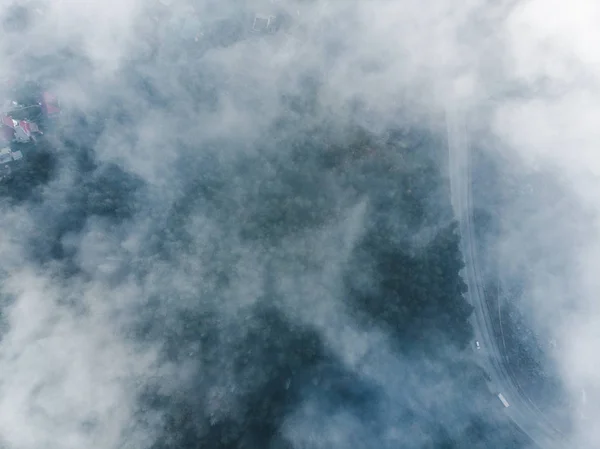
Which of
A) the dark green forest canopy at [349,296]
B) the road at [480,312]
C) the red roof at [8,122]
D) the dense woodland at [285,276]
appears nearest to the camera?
the dense woodland at [285,276]

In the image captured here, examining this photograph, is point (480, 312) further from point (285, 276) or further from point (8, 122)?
point (8, 122)

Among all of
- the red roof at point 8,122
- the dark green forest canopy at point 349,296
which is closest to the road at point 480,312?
the dark green forest canopy at point 349,296

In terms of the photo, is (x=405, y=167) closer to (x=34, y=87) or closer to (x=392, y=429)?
(x=392, y=429)

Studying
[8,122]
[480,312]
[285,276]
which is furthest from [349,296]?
[8,122]

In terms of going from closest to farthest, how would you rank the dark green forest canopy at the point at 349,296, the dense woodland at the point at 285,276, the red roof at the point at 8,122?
the dense woodland at the point at 285,276
the dark green forest canopy at the point at 349,296
the red roof at the point at 8,122

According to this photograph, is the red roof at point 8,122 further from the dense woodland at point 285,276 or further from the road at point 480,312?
the road at point 480,312

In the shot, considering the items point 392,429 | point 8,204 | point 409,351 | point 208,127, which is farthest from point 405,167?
point 8,204

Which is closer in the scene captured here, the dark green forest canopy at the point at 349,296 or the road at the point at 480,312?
the dark green forest canopy at the point at 349,296

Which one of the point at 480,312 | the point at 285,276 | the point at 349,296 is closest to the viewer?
the point at 285,276

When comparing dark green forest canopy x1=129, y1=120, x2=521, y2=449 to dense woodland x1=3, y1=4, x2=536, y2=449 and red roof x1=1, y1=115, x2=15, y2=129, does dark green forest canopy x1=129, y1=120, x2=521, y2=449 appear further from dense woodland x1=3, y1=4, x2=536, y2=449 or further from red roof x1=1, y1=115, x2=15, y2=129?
red roof x1=1, y1=115, x2=15, y2=129
